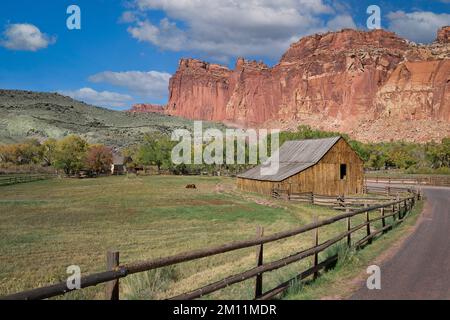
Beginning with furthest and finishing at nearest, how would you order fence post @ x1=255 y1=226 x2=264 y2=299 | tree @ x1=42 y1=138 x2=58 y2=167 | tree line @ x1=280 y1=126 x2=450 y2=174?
tree @ x1=42 y1=138 x2=58 y2=167
tree line @ x1=280 y1=126 x2=450 y2=174
fence post @ x1=255 y1=226 x2=264 y2=299

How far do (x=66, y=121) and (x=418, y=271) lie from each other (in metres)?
141

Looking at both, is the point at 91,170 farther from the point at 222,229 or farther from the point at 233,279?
the point at 233,279

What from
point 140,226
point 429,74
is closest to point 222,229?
point 140,226

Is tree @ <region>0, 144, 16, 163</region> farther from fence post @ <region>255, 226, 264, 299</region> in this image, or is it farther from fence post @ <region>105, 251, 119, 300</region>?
fence post @ <region>105, 251, 119, 300</region>

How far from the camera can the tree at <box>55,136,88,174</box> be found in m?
81.9

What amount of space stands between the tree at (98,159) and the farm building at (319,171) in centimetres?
A: 5670

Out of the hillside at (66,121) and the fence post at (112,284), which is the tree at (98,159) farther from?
the fence post at (112,284)

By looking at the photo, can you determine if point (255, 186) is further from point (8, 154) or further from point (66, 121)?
point (66, 121)

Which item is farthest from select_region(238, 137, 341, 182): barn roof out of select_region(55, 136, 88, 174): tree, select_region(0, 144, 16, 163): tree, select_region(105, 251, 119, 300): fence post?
select_region(0, 144, 16, 163): tree

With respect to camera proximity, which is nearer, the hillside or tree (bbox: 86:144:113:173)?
tree (bbox: 86:144:113:173)

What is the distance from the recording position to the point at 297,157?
1601 inches

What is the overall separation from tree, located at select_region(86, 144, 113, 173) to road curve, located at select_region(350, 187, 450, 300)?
271 ft

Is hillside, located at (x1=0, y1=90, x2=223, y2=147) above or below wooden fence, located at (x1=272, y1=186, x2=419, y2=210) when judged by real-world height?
above
